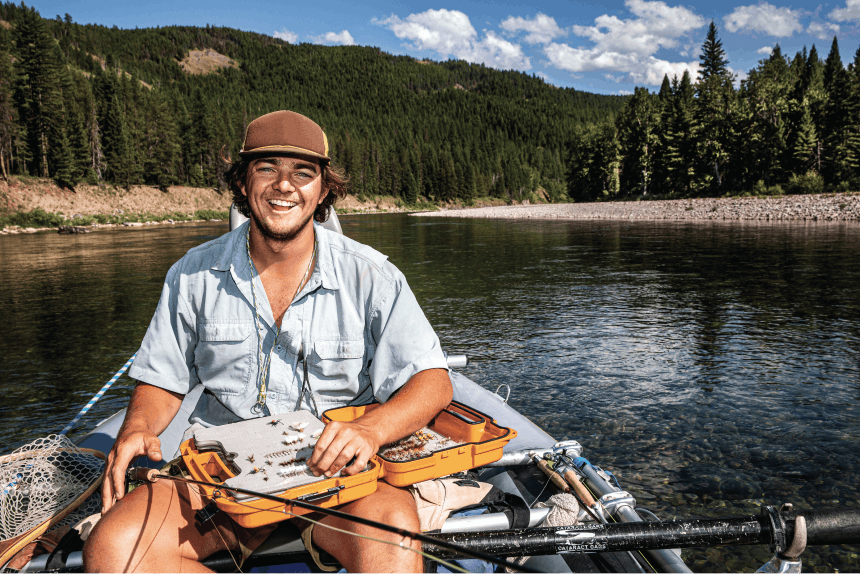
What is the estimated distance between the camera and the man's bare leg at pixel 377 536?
191 cm

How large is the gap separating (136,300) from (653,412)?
43.2 ft

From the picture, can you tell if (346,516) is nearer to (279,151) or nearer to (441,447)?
(441,447)

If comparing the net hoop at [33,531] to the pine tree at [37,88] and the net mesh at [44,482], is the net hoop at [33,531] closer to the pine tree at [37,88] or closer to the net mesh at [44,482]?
the net mesh at [44,482]

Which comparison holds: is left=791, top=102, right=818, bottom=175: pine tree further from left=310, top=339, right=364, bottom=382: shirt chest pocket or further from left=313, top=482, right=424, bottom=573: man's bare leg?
left=313, top=482, right=424, bottom=573: man's bare leg

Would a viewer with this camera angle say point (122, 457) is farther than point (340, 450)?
Yes

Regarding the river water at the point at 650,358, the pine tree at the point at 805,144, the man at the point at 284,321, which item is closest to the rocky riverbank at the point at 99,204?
the river water at the point at 650,358

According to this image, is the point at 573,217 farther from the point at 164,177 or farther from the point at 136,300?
the point at 164,177

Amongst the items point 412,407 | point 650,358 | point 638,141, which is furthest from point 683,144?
point 412,407

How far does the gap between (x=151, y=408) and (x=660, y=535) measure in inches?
88.1

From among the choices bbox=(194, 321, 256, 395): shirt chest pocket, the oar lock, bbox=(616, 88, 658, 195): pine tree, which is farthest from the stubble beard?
bbox=(616, 88, 658, 195): pine tree

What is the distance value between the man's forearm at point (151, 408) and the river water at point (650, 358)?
11.8ft

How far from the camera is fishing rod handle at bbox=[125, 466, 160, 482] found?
216 cm

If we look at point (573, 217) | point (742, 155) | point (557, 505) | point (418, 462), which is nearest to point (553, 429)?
point (557, 505)

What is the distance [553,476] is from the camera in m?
3.28
